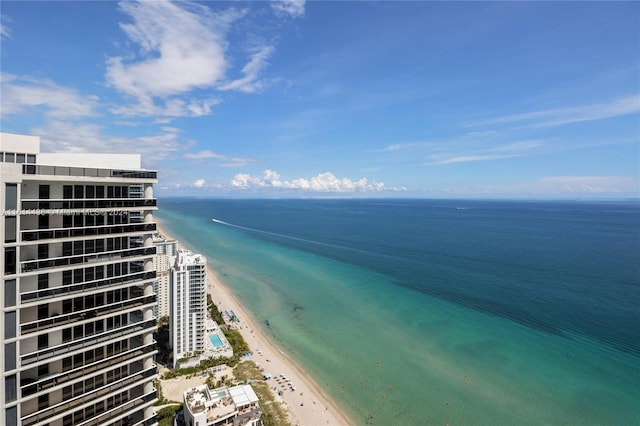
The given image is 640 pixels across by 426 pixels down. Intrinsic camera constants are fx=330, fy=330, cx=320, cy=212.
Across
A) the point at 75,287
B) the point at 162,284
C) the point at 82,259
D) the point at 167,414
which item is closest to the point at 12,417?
the point at 75,287

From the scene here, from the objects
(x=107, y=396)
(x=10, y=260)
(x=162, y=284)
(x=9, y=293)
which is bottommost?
(x=162, y=284)

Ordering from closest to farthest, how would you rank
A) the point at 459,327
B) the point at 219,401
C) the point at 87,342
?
the point at 87,342 < the point at 219,401 < the point at 459,327

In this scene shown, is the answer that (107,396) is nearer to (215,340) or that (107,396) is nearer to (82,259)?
(82,259)

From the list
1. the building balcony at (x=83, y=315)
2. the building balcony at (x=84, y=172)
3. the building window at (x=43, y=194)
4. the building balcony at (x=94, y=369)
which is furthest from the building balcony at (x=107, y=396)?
the building balcony at (x=84, y=172)

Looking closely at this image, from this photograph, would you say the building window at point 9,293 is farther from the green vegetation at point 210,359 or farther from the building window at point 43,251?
the green vegetation at point 210,359

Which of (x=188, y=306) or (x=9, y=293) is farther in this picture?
(x=188, y=306)

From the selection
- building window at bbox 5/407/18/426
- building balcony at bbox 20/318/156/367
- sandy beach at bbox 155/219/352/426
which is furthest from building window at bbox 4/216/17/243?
sandy beach at bbox 155/219/352/426
